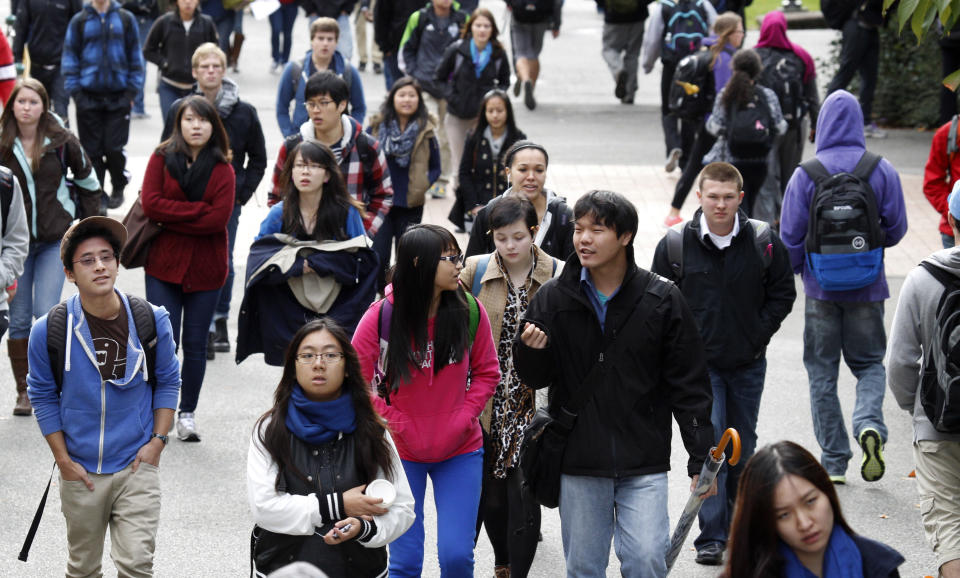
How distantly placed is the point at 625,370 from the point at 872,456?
2589mm

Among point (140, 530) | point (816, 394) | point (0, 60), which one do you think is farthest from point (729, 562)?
point (0, 60)

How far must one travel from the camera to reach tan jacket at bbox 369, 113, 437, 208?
33.7 ft

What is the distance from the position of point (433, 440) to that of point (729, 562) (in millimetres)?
1943

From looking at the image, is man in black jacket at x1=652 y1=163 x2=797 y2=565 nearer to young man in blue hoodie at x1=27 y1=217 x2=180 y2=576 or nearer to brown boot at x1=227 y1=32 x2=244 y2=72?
young man in blue hoodie at x1=27 y1=217 x2=180 y2=576

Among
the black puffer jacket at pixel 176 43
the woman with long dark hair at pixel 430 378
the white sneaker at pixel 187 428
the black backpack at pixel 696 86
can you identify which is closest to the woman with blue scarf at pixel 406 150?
the white sneaker at pixel 187 428

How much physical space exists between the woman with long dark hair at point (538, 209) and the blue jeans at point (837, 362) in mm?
1498

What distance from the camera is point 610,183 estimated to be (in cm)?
1512

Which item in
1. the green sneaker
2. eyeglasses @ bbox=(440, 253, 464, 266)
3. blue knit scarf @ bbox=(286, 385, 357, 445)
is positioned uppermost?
eyeglasses @ bbox=(440, 253, 464, 266)

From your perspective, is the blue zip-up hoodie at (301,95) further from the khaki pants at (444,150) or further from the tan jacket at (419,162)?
the khaki pants at (444,150)

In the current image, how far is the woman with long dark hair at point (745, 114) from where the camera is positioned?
11461 millimetres

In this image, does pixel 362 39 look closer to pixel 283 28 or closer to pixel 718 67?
pixel 283 28

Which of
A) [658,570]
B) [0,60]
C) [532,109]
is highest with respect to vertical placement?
Result: [0,60]

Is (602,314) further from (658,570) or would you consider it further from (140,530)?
(140,530)

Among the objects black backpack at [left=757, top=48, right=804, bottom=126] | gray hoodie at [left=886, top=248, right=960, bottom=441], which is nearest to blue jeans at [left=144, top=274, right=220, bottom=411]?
gray hoodie at [left=886, top=248, right=960, bottom=441]
